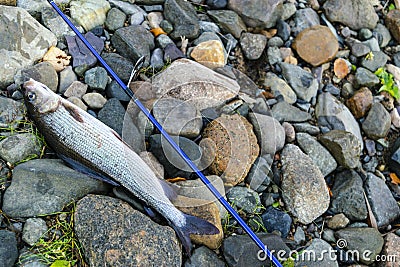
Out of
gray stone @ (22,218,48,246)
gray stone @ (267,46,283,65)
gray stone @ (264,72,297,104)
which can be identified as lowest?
gray stone @ (22,218,48,246)

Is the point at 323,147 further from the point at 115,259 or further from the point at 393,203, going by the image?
the point at 115,259

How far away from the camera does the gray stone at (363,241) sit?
13.3 ft

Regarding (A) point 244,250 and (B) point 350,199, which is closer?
(A) point 244,250

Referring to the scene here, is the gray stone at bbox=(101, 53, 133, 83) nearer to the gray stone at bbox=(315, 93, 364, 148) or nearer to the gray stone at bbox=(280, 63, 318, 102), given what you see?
the gray stone at bbox=(280, 63, 318, 102)

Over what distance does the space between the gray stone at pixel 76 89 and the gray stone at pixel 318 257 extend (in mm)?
2409

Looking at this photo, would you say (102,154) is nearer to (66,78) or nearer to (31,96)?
(31,96)

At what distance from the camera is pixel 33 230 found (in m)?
3.43

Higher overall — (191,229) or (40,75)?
(40,75)

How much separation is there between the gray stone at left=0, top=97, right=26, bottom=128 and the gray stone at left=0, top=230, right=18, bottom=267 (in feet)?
3.21

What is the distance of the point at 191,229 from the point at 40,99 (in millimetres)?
1570

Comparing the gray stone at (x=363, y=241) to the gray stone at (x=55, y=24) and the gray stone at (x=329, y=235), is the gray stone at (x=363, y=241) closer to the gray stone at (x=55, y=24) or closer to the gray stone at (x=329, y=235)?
the gray stone at (x=329, y=235)

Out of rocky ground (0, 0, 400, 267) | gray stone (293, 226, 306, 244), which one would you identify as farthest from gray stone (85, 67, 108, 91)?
gray stone (293, 226, 306, 244)

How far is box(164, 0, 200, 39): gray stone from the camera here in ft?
15.7

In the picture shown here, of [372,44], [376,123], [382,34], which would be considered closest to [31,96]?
[376,123]
